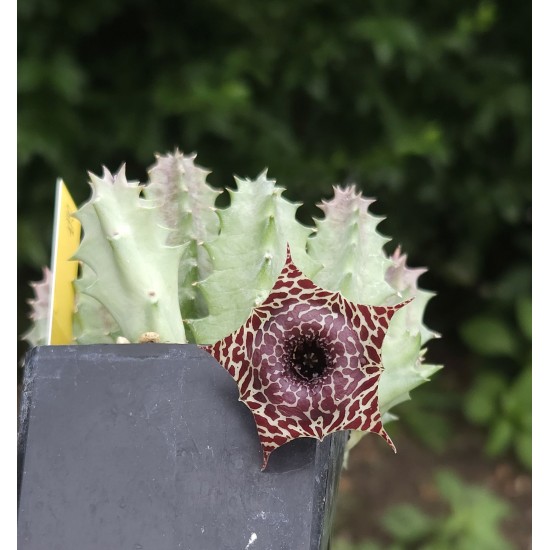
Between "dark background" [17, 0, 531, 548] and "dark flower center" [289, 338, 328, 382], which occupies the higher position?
"dark background" [17, 0, 531, 548]

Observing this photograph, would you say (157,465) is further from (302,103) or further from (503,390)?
(503,390)

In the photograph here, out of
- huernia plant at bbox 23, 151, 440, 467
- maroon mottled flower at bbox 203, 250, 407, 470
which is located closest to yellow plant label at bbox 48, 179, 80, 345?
huernia plant at bbox 23, 151, 440, 467

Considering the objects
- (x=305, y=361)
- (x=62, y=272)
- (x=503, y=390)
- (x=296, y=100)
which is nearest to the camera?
(x=305, y=361)

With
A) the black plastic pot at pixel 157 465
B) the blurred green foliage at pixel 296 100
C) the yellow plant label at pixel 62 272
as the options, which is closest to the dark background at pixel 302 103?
the blurred green foliage at pixel 296 100

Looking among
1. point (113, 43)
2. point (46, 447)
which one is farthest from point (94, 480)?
point (113, 43)

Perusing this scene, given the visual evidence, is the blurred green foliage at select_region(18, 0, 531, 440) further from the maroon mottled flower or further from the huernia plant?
the maroon mottled flower

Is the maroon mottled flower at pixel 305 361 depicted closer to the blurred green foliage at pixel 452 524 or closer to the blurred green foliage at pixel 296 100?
the blurred green foliage at pixel 296 100

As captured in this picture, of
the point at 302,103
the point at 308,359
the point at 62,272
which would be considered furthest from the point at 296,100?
the point at 308,359
